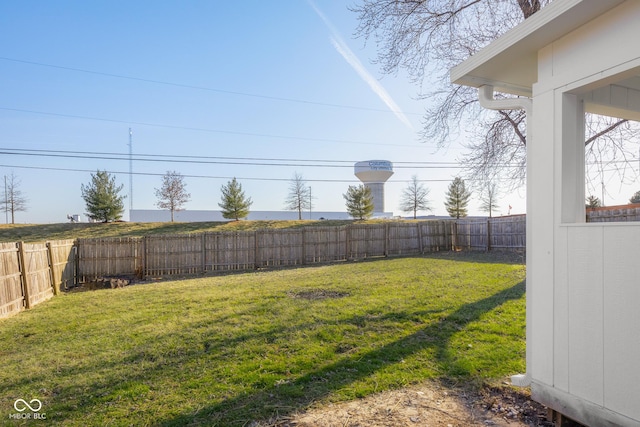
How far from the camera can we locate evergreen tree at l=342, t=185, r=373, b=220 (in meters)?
26.0

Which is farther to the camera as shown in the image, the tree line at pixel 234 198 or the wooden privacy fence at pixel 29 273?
the tree line at pixel 234 198

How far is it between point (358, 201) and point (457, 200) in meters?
10.7

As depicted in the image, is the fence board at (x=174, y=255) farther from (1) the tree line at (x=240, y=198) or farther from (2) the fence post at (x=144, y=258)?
(1) the tree line at (x=240, y=198)

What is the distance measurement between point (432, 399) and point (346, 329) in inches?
65.3

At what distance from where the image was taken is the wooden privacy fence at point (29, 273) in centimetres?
571

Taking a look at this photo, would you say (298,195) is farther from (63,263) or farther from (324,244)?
(63,263)

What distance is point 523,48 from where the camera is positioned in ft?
8.02

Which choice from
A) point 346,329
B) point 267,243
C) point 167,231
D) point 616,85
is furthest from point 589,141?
point 167,231

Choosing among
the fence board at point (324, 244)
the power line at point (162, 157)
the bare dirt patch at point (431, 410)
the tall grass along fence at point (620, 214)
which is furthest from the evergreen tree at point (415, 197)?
the bare dirt patch at point (431, 410)

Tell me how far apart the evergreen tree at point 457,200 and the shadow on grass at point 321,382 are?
28033mm

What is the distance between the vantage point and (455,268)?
9.50 metres

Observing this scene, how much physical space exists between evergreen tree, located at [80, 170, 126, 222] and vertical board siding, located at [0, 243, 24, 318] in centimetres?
1602

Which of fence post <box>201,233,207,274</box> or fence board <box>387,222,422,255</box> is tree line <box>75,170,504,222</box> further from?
fence post <box>201,233,207,274</box>

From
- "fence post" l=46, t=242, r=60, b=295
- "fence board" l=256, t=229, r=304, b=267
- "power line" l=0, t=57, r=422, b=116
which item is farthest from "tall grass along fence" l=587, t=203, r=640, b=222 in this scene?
"fence post" l=46, t=242, r=60, b=295
